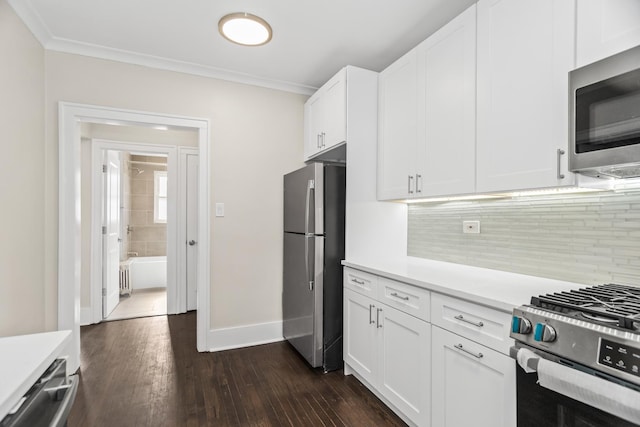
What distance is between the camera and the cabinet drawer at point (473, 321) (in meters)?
1.32

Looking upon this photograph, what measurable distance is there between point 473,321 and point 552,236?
0.71 meters

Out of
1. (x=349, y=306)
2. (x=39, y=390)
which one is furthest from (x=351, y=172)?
(x=39, y=390)

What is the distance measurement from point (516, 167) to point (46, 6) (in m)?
2.89

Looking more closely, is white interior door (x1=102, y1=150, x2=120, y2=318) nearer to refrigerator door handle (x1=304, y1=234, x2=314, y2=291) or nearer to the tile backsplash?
refrigerator door handle (x1=304, y1=234, x2=314, y2=291)

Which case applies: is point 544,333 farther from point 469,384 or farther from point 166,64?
point 166,64

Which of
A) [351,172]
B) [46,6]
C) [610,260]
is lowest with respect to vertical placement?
[610,260]

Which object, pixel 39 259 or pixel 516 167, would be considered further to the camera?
pixel 39 259

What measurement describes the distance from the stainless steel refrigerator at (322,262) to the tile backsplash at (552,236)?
0.78m

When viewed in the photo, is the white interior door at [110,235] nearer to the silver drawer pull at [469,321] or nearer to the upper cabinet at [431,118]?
the upper cabinet at [431,118]

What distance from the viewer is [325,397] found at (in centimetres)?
218

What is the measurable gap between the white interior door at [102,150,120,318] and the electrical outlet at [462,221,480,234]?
372cm

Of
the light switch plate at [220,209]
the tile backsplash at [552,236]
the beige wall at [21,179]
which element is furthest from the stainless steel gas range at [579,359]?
the beige wall at [21,179]

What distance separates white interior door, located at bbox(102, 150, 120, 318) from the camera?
3.74m

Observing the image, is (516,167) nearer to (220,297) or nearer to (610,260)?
(610,260)
